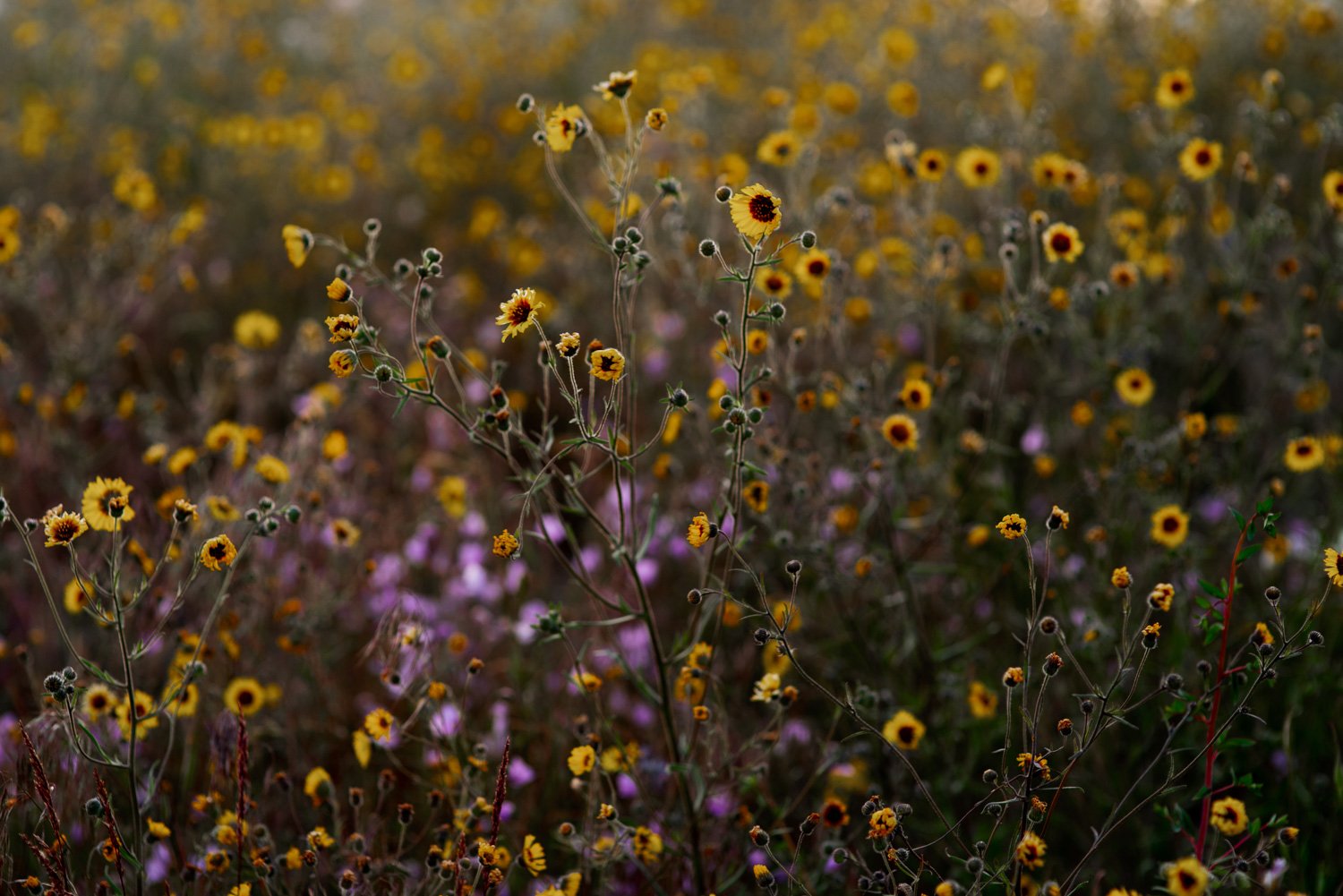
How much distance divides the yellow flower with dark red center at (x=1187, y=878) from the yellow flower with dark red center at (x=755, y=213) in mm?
1092

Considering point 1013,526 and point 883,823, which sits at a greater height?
point 1013,526

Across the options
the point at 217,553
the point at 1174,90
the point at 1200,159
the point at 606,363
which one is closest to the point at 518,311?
the point at 606,363

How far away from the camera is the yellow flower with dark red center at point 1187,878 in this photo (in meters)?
1.33

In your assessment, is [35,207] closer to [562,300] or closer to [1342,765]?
[562,300]

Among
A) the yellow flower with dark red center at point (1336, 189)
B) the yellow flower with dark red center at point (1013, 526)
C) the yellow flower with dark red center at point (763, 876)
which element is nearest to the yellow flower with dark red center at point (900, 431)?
the yellow flower with dark red center at point (1013, 526)

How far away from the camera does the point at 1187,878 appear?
1.37 meters

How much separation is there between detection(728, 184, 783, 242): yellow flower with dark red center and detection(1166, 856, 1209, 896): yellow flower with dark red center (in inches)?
43.0

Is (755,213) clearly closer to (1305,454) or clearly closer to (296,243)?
(296,243)

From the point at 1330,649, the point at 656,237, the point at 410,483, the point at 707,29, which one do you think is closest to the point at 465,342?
the point at 656,237

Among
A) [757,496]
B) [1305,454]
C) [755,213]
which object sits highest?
[755,213]

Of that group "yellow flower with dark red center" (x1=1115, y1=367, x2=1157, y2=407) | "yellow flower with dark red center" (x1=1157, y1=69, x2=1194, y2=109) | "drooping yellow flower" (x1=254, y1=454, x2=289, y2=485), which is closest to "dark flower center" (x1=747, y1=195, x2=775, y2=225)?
"drooping yellow flower" (x1=254, y1=454, x2=289, y2=485)

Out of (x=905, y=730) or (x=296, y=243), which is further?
(x=905, y=730)

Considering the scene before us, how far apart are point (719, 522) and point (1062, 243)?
1.31 metres

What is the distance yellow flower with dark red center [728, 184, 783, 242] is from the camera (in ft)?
5.56
